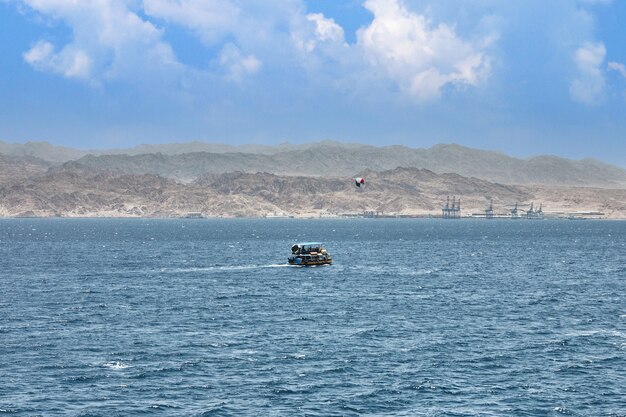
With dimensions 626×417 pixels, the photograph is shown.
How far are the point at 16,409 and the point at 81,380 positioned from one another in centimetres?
804

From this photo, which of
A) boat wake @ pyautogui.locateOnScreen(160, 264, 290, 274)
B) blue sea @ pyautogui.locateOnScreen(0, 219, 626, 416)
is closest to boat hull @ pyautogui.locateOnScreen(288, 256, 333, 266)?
boat wake @ pyautogui.locateOnScreen(160, 264, 290, 274)

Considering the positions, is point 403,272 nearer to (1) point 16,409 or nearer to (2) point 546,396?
(2) point 546,396

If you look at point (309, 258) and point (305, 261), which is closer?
point (309, 258)

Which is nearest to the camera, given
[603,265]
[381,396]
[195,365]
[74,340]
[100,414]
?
[100,414]

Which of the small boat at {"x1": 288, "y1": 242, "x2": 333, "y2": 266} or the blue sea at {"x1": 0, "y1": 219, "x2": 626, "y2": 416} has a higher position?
the small boat at {"x1": 288, "y1": 242, "x2": 333, "y2": 266}

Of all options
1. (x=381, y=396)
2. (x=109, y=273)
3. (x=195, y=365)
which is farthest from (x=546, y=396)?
(x=109, y=273)

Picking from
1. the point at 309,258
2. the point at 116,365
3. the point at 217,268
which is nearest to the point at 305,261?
the point at 309,258

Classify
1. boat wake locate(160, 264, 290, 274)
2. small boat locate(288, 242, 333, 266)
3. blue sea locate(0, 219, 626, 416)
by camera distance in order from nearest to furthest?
blue sea locate(0, 219, 626, 416), boat wake locate(160, 264, 290, 274), small boat locate(288, 242, 333, 266)

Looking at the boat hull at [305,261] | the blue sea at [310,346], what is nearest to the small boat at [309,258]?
the boat hull at [305,261]

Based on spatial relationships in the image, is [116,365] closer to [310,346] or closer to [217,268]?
[310,346]

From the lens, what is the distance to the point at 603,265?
17900cm

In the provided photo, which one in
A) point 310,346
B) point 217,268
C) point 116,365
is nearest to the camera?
point 116,365

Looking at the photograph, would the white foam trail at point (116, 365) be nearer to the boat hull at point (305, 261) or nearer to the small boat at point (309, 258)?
the small boat at point (309, 258)

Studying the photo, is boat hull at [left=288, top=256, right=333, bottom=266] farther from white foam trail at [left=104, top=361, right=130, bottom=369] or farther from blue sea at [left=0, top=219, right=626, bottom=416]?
white foam trail at [left=104, top=361, right=130, bottom=369]
